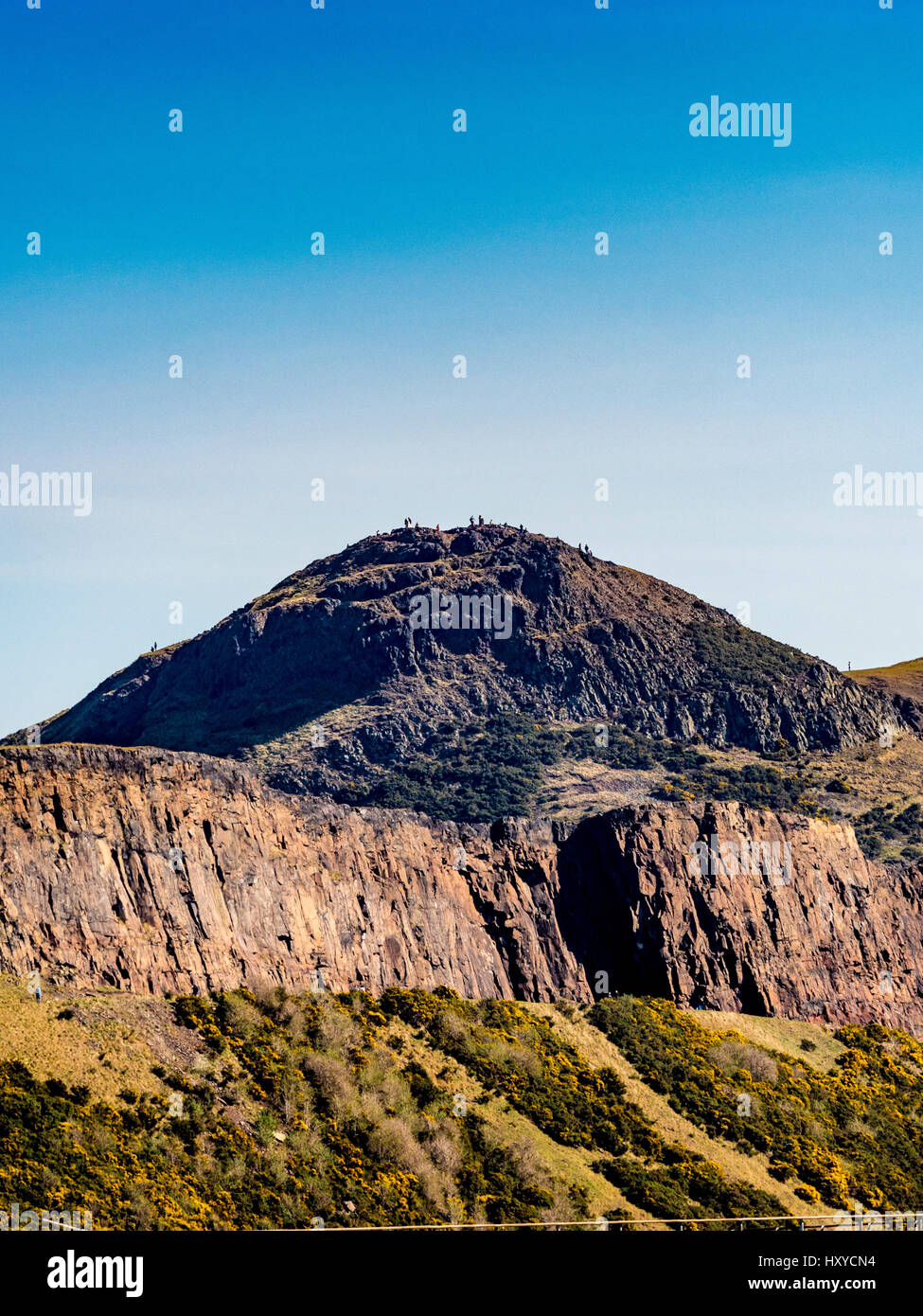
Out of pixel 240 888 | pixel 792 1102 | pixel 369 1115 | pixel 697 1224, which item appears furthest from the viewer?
pixel 792 1102

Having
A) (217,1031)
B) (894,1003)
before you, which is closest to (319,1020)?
(217,1031)

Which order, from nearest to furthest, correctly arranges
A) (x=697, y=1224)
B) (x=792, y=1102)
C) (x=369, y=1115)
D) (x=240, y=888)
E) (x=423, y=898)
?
(x=697, y=1224) → (x=369, y=1115) → (x=240, y=888) → (x=792, y=1102) → (x=423, y=898)

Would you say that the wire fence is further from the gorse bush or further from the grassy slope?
the gorse bush

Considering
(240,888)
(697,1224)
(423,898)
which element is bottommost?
(697,1224)

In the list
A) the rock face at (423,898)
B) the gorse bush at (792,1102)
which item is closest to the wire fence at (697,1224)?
the gorse bush at (792,1102)

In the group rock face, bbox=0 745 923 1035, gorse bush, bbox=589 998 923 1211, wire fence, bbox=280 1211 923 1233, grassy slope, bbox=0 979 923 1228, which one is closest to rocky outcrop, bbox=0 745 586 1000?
rock face, bbox=0 745 923 1035

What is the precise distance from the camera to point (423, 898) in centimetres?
8381

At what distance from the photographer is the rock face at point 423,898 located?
66.1 m

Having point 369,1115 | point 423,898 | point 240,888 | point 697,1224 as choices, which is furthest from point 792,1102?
point 240,888

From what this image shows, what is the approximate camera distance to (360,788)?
645 feet

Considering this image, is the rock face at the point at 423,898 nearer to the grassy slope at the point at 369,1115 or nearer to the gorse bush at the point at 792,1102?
the grassy slope at the point at 369,1115

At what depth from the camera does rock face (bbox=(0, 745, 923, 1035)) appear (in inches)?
2603

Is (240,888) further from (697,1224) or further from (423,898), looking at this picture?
(697,1224)
